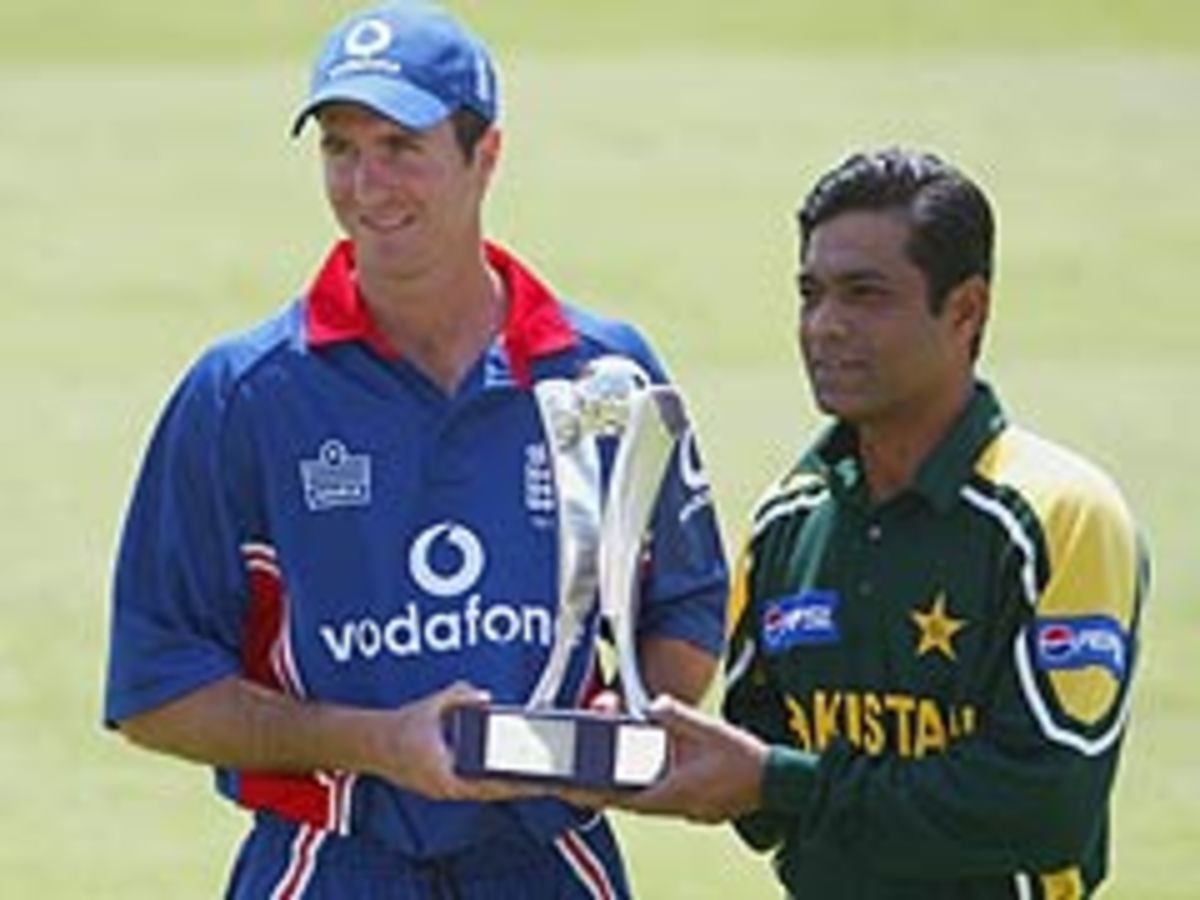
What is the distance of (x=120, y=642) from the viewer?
5.10 meters

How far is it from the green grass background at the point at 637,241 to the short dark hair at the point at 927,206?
3.51m

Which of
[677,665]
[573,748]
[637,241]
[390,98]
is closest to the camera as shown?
[573,748]

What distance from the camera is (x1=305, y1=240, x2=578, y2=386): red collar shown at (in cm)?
513

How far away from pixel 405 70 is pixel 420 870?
0.95 m

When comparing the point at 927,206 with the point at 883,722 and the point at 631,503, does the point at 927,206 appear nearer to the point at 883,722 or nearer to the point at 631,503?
the point at 631,503

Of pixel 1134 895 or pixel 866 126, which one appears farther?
pixel 866 126

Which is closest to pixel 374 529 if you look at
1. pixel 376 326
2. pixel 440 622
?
pixel 440 622

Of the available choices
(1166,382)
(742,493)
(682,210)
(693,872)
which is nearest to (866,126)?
(682,210)

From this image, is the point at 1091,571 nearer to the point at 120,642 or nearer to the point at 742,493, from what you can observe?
the point at 120,642

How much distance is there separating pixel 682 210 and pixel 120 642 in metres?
9.25

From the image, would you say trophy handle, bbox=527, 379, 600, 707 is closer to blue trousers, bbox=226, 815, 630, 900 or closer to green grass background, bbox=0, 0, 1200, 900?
blue trousers, bbox=226, 815, 630, 900

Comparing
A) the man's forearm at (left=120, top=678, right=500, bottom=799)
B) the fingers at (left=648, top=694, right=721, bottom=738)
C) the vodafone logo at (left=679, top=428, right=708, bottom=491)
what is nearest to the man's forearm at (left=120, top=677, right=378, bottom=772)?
the man's forearm at (left=120, top=678, right=500, bottom=799)

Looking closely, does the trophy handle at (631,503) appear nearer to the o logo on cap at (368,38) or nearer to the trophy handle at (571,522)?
the trophy handle at (571,522)

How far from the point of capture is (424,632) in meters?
5.04
